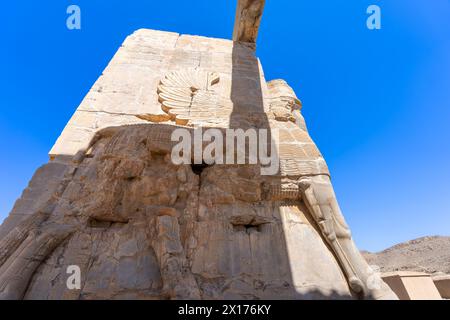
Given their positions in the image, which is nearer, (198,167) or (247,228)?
(247,228)

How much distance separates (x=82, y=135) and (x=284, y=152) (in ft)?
8.58

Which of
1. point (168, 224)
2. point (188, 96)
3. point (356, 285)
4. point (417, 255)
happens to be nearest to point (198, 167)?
point (168, 224)

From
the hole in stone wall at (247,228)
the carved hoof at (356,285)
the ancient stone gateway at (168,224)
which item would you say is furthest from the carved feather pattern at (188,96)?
the carved hoof at (356,285)

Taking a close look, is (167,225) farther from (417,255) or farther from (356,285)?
(417,255)

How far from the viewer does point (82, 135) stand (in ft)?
9.99

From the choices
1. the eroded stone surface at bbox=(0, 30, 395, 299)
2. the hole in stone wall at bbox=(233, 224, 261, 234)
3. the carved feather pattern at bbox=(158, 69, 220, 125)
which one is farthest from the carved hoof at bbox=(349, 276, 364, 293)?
the carved feather pattern at bbox=(158, 69, 220, 125)

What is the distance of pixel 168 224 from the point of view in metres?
2.27

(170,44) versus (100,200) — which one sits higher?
(170,44)

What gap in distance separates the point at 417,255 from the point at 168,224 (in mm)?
12472

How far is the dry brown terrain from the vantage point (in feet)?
29.6

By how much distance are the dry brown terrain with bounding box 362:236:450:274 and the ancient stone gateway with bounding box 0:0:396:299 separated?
329 inches
